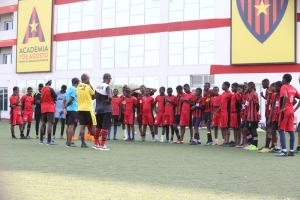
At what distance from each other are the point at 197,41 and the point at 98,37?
8.82 meters

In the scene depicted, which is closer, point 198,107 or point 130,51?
point 198,107

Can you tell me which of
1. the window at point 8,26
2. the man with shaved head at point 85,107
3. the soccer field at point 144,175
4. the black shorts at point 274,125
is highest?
the window at point 8,26

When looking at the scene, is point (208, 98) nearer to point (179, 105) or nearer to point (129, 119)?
point (179, 105)

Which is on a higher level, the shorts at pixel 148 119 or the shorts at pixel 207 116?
the shorts at pixel 207 116

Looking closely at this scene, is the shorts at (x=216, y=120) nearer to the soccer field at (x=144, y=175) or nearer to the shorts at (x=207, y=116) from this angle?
the shorts at (x=207, y=116)

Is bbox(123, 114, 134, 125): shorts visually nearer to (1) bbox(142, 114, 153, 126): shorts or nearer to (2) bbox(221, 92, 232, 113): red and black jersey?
(1) bbox(142, 114, 153, 126): shorts

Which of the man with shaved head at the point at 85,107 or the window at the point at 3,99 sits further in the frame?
the window at the point at 3,99

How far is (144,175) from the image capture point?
830cm

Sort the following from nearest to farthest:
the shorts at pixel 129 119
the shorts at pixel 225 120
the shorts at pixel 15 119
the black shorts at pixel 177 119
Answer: the shorts at pixel 225 120 → the black shorts at pixel 177 119 → the shorts at pixel 15 119 → the shorts at pixel 129 119

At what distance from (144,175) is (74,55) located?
3334 cm

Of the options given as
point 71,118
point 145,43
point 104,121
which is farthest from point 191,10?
point 104,121

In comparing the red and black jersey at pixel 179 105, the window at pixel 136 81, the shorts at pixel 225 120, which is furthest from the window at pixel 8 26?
the shorts at pixel 225 120

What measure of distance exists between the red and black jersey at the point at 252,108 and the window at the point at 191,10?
19.7 meters

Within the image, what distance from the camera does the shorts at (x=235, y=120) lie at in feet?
48.9
